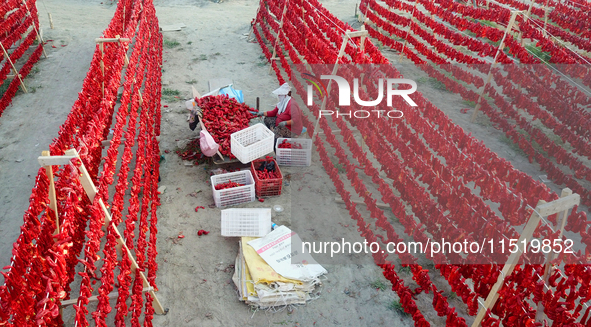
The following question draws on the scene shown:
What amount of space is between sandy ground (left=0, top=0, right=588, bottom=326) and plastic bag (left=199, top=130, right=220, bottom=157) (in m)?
0.47

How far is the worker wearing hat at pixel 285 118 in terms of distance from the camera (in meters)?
7.17

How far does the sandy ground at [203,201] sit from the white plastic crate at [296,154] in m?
0.19

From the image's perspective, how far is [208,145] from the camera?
6445 mm

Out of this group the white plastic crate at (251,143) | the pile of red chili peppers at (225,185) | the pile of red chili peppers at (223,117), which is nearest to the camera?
the pile of red chili peppers at (225,185)

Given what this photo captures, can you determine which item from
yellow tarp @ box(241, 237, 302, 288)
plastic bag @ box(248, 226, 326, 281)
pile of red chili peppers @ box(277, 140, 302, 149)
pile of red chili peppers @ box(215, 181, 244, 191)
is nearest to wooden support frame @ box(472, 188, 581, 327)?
plastic bag @ box(248, 226, 326, 281)

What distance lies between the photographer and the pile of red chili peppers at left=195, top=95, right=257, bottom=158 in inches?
265

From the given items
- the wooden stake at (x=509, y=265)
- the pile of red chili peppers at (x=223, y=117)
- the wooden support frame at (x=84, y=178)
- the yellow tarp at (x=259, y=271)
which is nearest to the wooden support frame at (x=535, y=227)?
the wooden stake at (x=509, y=265)

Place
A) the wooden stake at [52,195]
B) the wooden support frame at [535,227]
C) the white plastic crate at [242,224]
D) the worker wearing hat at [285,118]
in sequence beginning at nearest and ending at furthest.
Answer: the wooden support frame at [535,227] → the wooden stake at [52,195] → the white plastic crate at [242,224] → the worker wearing hat at [285,118]

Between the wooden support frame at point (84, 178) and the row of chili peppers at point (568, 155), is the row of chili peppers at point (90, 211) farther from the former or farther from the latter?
the row of chili peppers at point (568, 155)

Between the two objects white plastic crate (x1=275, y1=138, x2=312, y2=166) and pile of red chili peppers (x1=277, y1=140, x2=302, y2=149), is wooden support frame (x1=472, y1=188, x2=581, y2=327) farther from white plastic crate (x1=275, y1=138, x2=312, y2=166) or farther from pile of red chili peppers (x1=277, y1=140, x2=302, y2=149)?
pile of red chili peppers (x1=277, y1=140, x2=302, y2=149)

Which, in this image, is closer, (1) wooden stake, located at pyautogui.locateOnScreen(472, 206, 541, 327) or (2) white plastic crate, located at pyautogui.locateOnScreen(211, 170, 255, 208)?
(1) wooden stake, located at pyautogui.locateOnScreen(472, 206, 541, 327)

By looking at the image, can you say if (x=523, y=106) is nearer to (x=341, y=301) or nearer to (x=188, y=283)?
(x=341, y=301)

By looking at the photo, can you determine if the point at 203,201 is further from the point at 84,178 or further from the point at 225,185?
the point at 84,178

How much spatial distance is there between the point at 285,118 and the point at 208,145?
1.58 m
